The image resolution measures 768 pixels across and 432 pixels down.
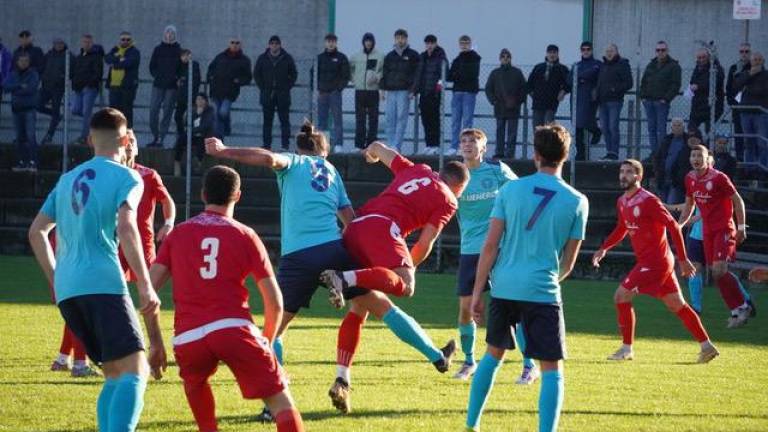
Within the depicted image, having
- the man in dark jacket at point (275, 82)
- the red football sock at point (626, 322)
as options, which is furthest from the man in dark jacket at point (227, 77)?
the red football sock at point (626, 322)

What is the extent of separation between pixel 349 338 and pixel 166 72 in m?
15.0

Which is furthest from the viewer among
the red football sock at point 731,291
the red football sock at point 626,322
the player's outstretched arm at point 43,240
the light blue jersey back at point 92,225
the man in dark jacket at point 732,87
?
the man in dark jacket at point 732,87

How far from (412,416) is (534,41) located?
62.9ft

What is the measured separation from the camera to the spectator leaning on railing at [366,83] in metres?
23.8

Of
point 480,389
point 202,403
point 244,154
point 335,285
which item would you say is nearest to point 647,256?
point 335,285

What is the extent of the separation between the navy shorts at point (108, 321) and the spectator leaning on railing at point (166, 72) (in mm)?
16896


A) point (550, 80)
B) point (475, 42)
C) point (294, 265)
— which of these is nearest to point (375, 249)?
point (294, 265)

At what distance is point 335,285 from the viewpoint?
9312 mm

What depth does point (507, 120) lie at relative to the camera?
78.5ft

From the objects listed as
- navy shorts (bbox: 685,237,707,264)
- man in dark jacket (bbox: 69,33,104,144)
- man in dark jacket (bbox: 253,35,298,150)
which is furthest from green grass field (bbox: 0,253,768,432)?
man in dark jacket (bbox: 69,33,104,144)

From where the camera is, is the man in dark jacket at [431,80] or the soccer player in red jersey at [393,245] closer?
the soccer player in red jersey at [393,245]

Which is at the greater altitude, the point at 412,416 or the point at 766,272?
the point at 766,272

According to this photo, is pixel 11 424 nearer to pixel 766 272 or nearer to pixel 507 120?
pixel 766 272

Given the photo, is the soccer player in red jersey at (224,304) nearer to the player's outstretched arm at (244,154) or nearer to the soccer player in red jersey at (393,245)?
the player's outstretched arm at (244,154)
